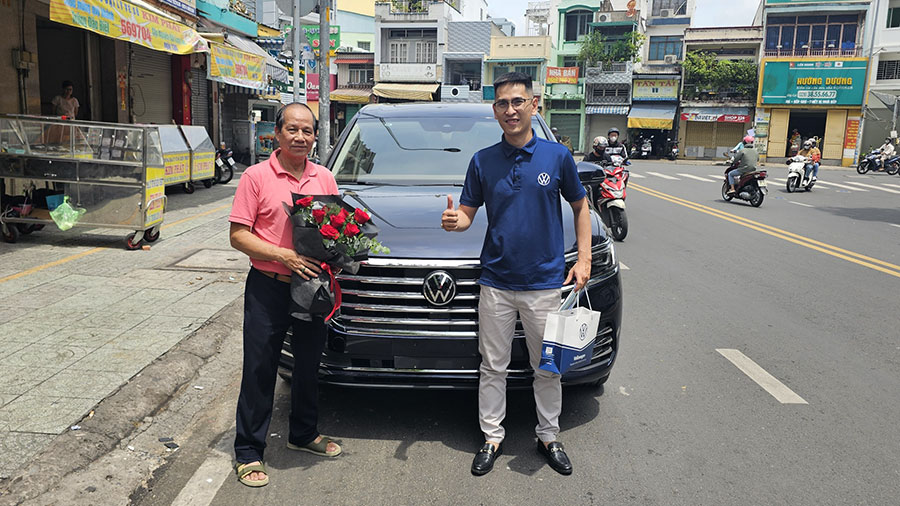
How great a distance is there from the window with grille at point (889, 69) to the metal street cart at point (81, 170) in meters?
47.1

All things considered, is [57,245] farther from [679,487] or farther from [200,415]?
[679,487]

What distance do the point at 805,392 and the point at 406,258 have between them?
9.44 ft

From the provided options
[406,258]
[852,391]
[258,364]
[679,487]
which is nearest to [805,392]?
[852,391]

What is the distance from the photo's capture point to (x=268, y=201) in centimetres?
331

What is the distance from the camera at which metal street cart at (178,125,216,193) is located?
46.0 feet

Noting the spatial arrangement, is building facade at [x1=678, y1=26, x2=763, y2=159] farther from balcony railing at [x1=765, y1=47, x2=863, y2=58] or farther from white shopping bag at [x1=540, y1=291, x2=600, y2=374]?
white shopping bag at [x1=540, y1=291, x2=600, y2=374]

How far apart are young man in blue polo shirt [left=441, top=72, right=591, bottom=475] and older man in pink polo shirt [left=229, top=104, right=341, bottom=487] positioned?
722 mm

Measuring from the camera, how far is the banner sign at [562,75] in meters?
50.7

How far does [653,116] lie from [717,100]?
4059mm

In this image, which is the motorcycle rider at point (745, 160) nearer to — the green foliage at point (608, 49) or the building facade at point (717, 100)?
the building facade at point (717, 100)

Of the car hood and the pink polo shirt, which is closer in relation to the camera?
the pink polo shirt

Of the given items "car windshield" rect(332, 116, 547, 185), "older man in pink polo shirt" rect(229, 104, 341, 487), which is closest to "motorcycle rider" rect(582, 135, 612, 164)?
"car windshield" rect(332, 116, 547, 185)

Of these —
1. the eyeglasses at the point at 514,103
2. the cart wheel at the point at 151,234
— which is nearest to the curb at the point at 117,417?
the eyeglasses at the point at 514,103

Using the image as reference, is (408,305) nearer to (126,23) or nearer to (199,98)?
(126,23)
